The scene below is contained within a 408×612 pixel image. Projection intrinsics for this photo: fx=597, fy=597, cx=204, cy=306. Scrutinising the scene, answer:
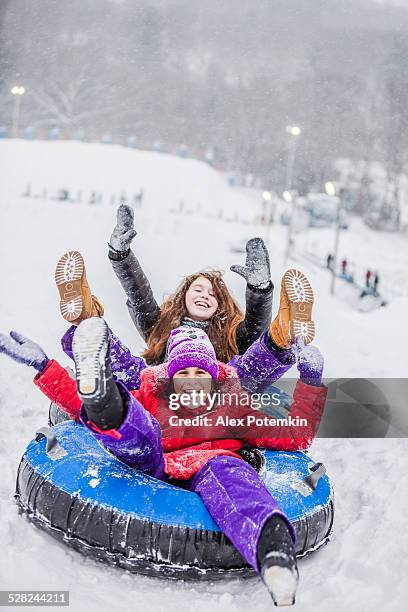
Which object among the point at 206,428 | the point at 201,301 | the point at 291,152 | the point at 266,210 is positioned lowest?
the point at 206,428

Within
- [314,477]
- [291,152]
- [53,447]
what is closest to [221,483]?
[314,477]

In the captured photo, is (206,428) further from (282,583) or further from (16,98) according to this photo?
(16,98)

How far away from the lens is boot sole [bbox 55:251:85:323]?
5.53ft

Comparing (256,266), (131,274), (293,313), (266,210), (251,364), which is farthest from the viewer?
(266,210)

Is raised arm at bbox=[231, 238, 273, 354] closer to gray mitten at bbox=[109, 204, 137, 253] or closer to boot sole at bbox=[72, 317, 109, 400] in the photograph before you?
gray mitten at bbox=[109, 204, 137, 253]

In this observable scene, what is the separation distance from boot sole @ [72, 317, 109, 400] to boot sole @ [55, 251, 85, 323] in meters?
0.61

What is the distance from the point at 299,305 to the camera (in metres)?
1.47

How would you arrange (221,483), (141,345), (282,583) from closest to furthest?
(282,583), (221,483), (141,345)

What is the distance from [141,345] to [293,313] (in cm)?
147

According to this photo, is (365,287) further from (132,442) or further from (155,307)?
(132,442)

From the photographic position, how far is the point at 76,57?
4.25 m

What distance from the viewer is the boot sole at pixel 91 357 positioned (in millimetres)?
1016

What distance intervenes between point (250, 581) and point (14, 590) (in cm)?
46

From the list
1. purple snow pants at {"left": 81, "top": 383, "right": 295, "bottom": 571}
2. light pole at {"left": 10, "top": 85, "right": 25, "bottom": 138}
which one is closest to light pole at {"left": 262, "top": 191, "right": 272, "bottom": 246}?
light pole at {"left": 10, "top": 85, "right": 25, "bottom": 138}
